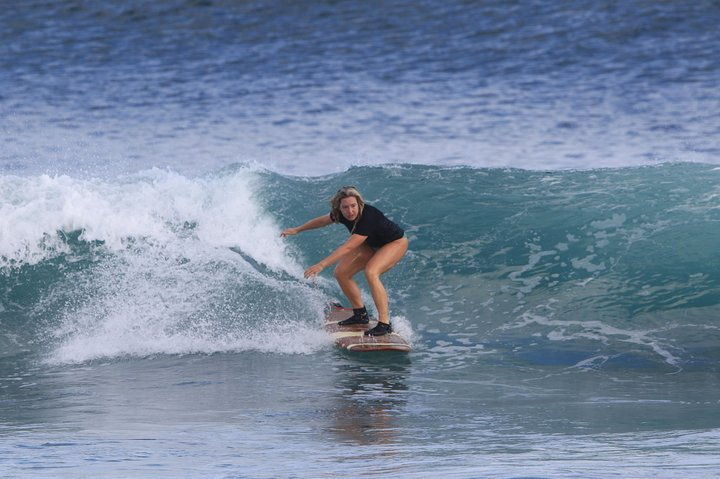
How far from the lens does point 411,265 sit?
14.8 meters

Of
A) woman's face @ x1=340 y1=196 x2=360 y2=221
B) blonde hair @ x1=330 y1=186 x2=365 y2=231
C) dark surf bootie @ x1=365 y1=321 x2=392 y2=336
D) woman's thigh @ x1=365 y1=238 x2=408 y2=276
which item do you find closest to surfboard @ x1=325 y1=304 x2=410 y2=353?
dark surf bootie @ x1=365 y1=321 x2=392 y2=336

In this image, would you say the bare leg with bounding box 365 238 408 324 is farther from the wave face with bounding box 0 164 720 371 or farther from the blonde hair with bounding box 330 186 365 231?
the wave face with bounding box 0 164 720 371

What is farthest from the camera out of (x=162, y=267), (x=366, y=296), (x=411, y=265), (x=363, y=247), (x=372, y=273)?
(x=411, y=265)

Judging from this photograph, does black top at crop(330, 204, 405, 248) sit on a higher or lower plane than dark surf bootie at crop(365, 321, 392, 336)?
higher

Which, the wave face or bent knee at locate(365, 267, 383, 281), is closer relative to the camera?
bent knee at locate(365, 267, 383, 281)

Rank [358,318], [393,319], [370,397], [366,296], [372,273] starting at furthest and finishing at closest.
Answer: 1. [366,296]
2. [393,319]
3. [358,318]
4. [372,273]
5. [370,397]

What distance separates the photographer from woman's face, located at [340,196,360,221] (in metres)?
11.3

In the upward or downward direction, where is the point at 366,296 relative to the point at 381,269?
downward

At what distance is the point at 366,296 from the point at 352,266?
1861 millimetres

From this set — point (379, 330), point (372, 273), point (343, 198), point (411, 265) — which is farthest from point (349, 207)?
point (411, 265)

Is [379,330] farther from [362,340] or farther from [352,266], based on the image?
[352,266]

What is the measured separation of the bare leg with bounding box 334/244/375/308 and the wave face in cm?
64

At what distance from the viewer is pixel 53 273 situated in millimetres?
14453

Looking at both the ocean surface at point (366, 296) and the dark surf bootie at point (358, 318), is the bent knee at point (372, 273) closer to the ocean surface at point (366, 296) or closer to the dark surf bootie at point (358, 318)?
the dark surf bootie at point (358, 318)
